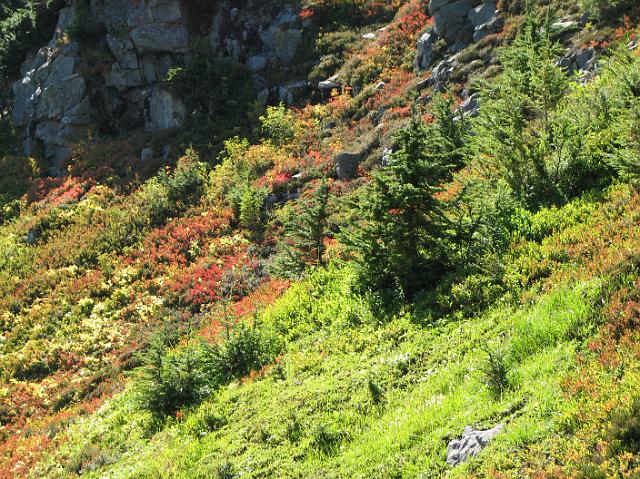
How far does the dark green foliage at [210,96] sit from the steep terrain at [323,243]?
0.15m

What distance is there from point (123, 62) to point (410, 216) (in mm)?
33936

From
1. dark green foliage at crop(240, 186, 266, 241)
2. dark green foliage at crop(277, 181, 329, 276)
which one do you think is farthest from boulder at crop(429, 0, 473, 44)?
dark green foliage at crop(277, 181, 329, 276)

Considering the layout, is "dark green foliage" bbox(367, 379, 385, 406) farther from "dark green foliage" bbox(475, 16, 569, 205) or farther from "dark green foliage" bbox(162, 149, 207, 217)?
"dark green foliage" bbox(162, 149, 207, 217)

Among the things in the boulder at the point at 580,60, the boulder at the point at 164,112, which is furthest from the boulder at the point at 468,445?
the boulder at the point at 164,112

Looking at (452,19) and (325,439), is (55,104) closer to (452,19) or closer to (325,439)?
(452,19)

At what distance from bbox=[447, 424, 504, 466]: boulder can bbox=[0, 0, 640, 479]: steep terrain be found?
0.17ft

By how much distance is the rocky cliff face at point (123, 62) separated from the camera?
3909cm

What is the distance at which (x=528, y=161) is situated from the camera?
14.1 metres

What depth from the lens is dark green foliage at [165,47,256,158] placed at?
35.6 meters

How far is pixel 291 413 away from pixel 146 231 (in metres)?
19.9

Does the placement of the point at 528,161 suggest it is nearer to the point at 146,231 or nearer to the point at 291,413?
the point at 291,413

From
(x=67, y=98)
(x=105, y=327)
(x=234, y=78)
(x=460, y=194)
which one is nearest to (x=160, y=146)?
(x=234, y=78)

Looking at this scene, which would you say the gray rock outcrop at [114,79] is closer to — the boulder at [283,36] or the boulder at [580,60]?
the boulder at [283,36]

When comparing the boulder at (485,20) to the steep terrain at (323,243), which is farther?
the boulder at (485,20)
